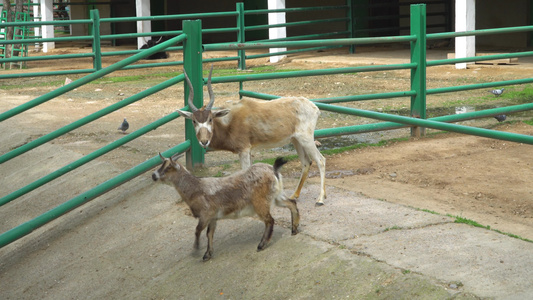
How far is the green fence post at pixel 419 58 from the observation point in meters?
8.52

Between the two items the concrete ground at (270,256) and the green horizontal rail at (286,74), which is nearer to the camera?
the concrete ground at (270,256)

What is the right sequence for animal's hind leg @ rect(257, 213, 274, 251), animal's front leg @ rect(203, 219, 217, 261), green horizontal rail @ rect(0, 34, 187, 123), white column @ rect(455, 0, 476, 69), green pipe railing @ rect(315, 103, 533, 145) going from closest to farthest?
green pipe railing @ rect(315, 103, 533, 145) → animal's hind leg @ rect(257, 213, 274, 251) → animal's front leg @ rect(203, 219, 217, 261) → green horizontal rail @ rect(0, 34, 187, 123) → white column @ rect(455, 0, 476, 69)

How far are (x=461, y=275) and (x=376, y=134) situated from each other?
195 inches

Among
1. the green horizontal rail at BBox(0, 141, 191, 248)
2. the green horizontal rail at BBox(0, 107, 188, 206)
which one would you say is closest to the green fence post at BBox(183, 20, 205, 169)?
the green horizontal rail at BBox(0, 107, 188, 206)

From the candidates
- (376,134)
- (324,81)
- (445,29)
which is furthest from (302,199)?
(445,29)

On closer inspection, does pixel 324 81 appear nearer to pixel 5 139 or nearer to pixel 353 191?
pixel 5 139

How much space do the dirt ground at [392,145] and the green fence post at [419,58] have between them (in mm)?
415

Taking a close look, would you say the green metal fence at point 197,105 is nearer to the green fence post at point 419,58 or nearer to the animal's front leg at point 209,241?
the green fence post at point 419,58

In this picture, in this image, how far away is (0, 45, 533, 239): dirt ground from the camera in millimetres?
6262

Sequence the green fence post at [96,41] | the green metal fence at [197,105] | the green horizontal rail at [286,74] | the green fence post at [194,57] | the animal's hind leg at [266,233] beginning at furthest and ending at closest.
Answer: the green fence post at [96,41] → the green horizontal rail at [286,74] → the green fence post at [194,57] → the green metal fence at [197,105] → the animal's hind leg at [266,233]

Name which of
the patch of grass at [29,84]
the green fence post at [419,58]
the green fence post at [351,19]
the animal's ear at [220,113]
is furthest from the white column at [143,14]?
the animal's ear at [220,113]

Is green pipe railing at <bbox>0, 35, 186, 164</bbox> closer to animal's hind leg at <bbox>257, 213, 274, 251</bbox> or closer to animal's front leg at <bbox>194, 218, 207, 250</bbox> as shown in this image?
animal's front leg at <bbox>194, 218, 207, 250</bbox>

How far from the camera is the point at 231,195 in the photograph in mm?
5094

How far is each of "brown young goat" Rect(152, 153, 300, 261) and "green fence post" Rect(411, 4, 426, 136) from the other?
12.7 feet
